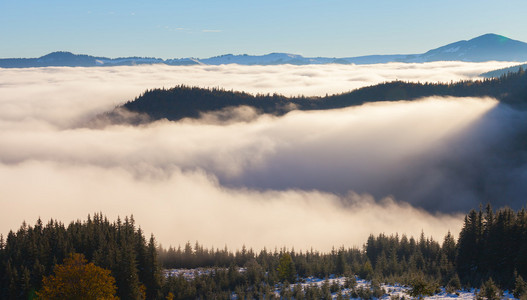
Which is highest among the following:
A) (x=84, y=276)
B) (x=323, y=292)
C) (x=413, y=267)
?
(x=84, y=276)

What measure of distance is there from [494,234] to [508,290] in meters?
34.9

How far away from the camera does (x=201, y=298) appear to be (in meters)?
98.5

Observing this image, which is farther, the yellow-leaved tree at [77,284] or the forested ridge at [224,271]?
the forested ridge at [224,271]

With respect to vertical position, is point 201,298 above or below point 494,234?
below

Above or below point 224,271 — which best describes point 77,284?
above

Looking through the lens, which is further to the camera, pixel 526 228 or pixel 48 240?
pixel 48 240

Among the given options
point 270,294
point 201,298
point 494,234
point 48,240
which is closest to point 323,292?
point 270,294

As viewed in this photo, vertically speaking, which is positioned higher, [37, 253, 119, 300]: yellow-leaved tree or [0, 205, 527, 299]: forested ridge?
[37, 253, 119, 300]: yellow-leaved tree

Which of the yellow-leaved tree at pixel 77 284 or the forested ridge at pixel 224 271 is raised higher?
the yellow-leaved tree at pixel 77 284

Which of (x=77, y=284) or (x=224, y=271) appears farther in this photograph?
(x=224, y=271)

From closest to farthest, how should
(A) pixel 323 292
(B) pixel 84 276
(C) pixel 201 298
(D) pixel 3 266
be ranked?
(B) pixel 84 276
(A) pixel 323 292
(C) pixel 201 298
(D) pixel 3 266

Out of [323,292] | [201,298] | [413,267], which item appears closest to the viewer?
[323,292]

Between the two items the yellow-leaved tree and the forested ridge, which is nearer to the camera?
the yellow-leaved tree

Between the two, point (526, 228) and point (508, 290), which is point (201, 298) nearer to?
point (508, 290)
